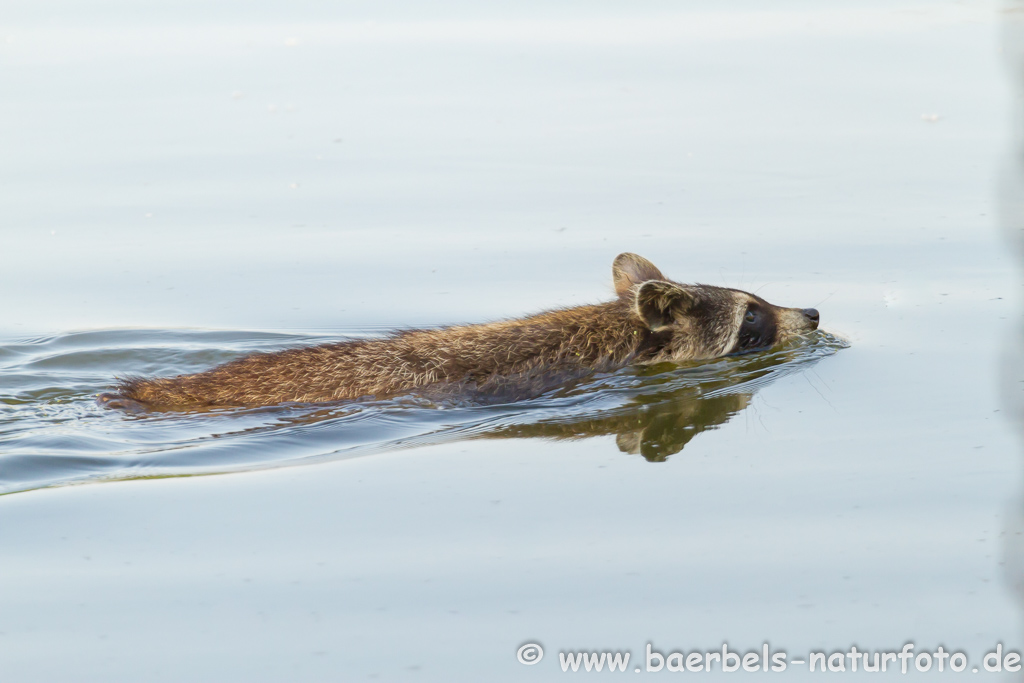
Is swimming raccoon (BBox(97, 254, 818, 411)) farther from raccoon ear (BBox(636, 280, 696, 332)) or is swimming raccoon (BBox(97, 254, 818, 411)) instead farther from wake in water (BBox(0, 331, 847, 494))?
wake in water (BBox(0, 331, 847, 494))

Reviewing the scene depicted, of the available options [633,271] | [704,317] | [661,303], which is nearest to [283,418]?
[661,303]

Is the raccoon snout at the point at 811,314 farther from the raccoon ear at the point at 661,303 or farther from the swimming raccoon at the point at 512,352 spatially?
the raccoon ear at the point at 661,303

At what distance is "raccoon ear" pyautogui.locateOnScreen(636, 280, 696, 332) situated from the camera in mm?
9578

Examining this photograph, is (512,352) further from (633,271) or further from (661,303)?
(633,271)

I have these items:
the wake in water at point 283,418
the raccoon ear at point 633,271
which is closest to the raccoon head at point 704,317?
the raccoon ear at point 633,271

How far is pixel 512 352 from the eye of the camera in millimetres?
9234

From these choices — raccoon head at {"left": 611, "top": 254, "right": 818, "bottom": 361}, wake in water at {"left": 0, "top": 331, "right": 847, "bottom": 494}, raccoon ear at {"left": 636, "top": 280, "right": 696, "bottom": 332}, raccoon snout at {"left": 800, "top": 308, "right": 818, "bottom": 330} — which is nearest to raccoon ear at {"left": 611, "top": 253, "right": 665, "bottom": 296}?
raccoon head at {"left": 611, "top": 254, "right": 818, "bottom": 361}

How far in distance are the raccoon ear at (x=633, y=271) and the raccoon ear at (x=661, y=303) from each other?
469mm

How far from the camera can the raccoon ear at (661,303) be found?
31.4ft

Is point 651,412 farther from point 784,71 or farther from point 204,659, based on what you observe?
point 784,71

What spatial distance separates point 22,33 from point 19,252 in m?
9.82

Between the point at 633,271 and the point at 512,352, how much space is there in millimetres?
1602

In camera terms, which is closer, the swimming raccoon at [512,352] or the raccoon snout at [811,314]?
the swimming raccoon at [512,352]

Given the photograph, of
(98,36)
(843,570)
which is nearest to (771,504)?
(843,570)
